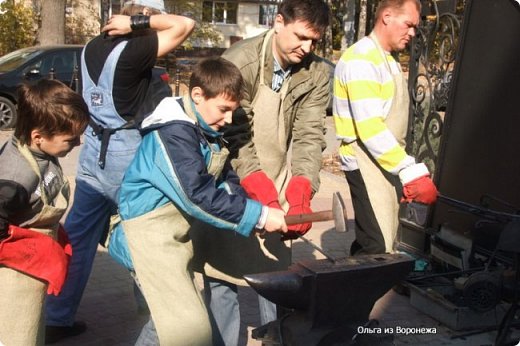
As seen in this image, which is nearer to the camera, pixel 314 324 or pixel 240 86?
pixel 314 324

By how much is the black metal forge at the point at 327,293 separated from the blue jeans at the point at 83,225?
1.61m

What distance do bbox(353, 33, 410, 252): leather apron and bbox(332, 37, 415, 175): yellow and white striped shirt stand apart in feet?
0.14

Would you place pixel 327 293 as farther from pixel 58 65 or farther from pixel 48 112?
pixel 58 65

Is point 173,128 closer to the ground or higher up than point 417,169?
higher up

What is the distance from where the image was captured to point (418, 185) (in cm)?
404

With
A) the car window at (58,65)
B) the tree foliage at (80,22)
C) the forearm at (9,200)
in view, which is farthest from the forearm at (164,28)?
the tree foliage at (80,22)

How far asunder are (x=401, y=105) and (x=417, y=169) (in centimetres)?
49

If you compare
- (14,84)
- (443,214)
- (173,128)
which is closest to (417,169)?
(173,128)

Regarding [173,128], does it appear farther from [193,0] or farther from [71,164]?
[193,0]

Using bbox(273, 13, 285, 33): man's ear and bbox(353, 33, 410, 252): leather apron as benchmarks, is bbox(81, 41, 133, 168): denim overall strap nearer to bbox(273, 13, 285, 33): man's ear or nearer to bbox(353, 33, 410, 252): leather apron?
bbox(273, 13, 285, 33): man's ear

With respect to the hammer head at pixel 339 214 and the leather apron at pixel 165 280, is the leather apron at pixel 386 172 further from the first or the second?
the leather apron at pixel 165 280

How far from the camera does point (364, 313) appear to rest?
321cm

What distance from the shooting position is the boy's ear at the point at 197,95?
3423 millimetres

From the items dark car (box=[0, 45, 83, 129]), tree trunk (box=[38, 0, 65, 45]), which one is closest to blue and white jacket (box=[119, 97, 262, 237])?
dark car (box=[0, 45, 83, 129])
